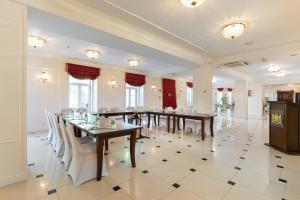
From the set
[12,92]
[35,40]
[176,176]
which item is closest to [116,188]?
[176,176]

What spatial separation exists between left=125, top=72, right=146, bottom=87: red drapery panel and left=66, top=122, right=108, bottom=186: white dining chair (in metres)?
6.79

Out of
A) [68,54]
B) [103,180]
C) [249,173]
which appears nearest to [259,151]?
[249,173]

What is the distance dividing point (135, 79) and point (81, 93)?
3.26 meters

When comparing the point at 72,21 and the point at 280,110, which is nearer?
the point at 72,21

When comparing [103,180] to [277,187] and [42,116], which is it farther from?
[42,116]

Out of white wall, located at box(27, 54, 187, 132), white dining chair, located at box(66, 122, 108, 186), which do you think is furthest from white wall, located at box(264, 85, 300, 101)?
white dining chair, located at box(66, 122, 108, 186)

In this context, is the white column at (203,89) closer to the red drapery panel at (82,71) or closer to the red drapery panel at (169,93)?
the red drapery panel at (169,93)

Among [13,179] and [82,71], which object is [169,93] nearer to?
[82,71]

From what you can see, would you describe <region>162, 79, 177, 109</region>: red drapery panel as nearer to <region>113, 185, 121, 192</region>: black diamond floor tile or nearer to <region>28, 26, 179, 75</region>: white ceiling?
<region>28, 26, 179, 75</region>: white ceiling

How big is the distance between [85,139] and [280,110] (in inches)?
204

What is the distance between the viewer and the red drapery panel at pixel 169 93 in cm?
1173

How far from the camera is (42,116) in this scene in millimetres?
6398

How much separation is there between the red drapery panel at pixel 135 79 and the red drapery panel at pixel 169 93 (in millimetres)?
2173

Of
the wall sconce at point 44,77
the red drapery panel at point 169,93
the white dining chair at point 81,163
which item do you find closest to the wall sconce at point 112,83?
the wall sconce at point 44,77
